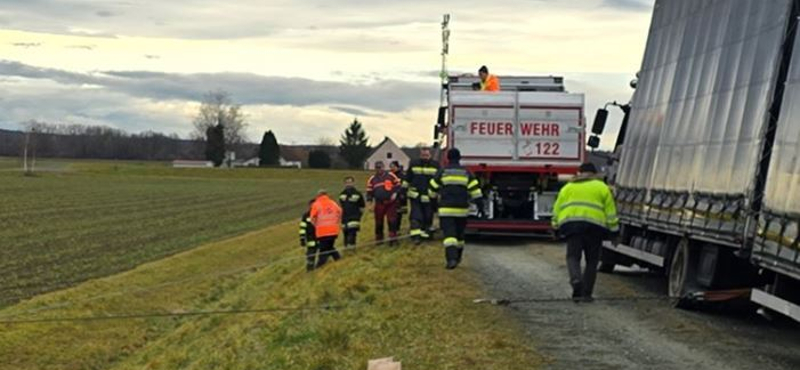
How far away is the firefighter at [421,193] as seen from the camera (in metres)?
22.1

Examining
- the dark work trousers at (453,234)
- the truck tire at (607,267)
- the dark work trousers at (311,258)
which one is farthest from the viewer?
the dark work trousers at (311,258)

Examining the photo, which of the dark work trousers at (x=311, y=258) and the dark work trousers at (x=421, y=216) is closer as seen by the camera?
the dark work trousers at (x=421, y=216)

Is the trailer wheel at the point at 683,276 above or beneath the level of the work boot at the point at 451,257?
above

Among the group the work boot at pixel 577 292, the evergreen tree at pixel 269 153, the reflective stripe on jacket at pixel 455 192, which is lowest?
the evergreen tree at pixel 269 153

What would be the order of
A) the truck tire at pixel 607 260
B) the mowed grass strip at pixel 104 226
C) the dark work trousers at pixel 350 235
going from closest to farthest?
the truck tire at pixel 607 260 < the dark work trousers at pixel 350 235 < the mowed grass strip at pixel 104 226

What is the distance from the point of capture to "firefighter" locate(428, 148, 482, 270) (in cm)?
1723

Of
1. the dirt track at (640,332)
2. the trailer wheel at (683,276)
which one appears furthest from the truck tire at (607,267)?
the trailer wheel at (683,276)

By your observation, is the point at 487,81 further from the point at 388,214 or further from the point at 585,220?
the point at 585,220

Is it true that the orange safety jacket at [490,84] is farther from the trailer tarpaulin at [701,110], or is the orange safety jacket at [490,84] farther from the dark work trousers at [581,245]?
the dark work trousers at [581,245]

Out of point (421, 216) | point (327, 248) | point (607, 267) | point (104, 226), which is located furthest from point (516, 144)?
point (104, 226)

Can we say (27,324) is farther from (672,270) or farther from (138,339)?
(672,270)

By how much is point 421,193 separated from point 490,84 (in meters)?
3.75

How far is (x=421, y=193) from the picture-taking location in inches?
870

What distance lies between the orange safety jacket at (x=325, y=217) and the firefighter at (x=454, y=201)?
18.9ft
